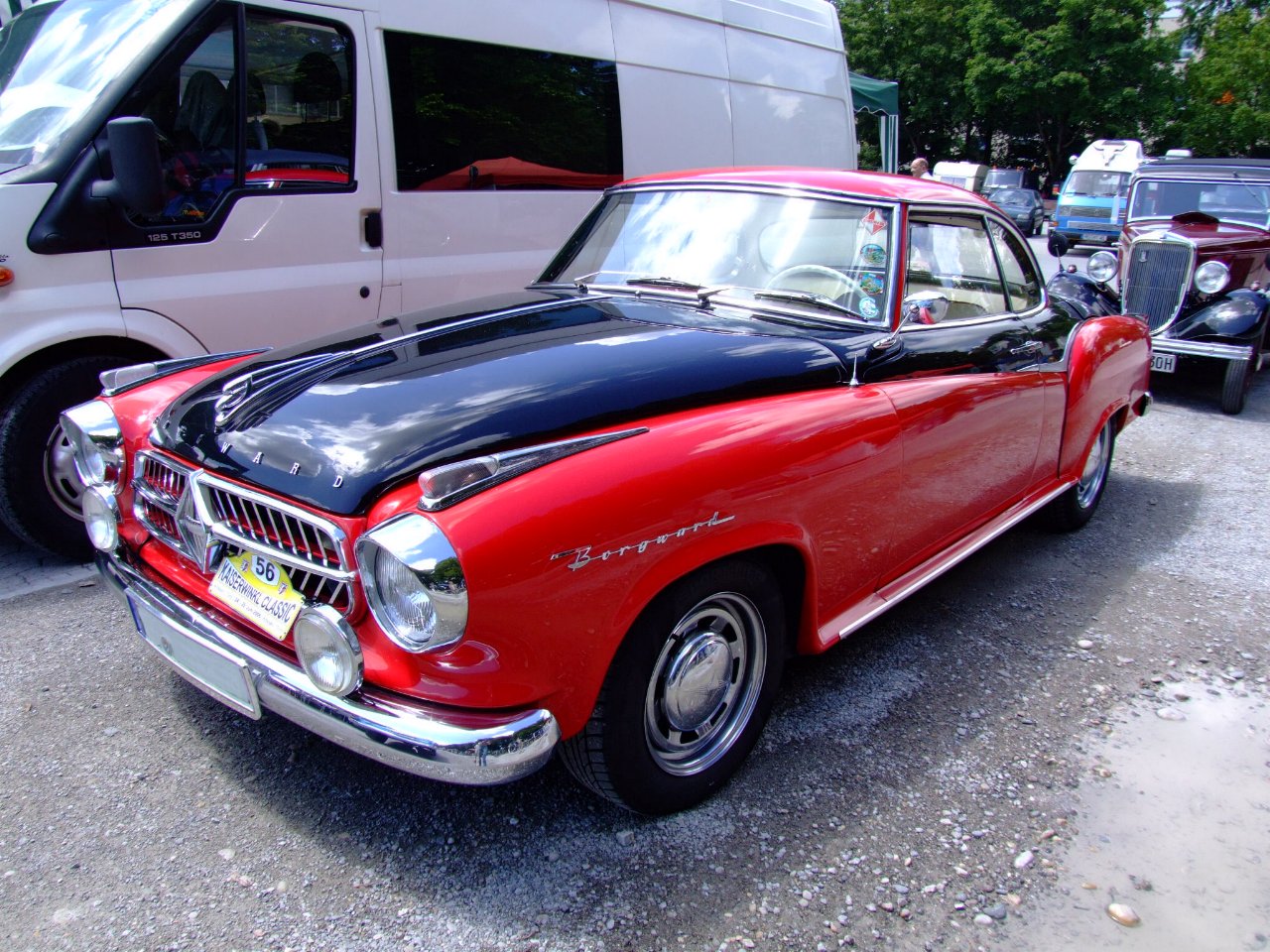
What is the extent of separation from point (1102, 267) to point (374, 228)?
684cm

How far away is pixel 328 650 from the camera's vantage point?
2.05 metres

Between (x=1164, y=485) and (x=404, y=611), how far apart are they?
5311 millimetres

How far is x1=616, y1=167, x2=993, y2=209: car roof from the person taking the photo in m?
3.41

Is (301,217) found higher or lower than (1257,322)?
higher

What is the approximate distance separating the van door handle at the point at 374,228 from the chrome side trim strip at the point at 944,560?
3334mm

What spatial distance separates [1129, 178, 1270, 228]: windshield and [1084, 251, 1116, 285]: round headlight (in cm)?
128

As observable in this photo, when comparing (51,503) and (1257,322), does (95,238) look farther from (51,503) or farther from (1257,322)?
A: (1257,322)

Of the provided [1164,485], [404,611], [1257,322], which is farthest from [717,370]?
[1257,322]

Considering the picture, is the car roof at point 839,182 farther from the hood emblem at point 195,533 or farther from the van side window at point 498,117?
the hood emblem at point 195,533

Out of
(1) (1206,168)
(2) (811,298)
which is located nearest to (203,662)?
(2) (811,298)

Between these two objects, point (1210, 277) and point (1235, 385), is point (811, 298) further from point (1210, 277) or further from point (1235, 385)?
point (1210, 277)

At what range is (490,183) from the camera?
5.45 metres

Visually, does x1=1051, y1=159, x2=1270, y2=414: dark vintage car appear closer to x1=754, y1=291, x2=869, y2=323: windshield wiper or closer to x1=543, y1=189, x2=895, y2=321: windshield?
x1=543, y1=189, x2=895, y2=321: windshield

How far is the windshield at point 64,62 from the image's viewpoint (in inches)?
158
